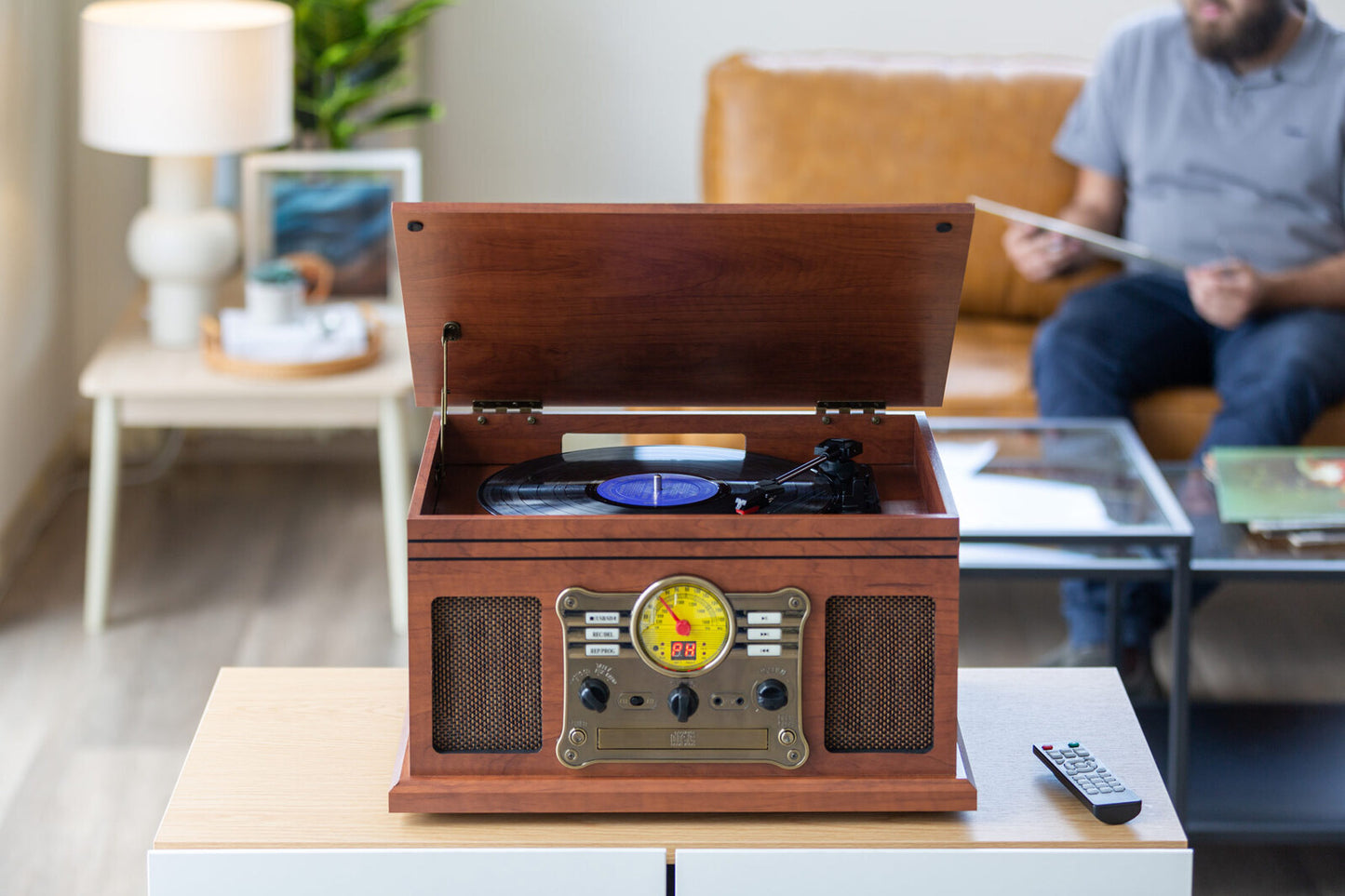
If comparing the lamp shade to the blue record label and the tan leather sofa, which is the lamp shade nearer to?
the tan leather sofa

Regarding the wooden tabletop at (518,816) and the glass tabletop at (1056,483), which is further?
the glass tabletop at (1056,483)

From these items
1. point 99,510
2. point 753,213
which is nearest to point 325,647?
point 99,510

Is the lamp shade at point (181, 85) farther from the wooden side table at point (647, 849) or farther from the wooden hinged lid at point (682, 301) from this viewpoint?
the wooden side table at point (647, 849)

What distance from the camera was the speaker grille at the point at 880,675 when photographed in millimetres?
1120

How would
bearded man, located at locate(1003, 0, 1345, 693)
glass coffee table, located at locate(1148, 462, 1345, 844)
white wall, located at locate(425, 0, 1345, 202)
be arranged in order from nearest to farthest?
glass coffee table, located at locate(1148, 462, 1345, 844) < bearded man, located at locate(1003, 0, 1345, 693) < white wall, located at locate(425, 0, 1345, 202)

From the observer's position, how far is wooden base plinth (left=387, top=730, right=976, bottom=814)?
1147 millimetres

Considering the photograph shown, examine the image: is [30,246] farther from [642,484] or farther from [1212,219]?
[1212,219]

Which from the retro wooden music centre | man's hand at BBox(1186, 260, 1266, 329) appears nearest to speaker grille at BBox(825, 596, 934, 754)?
the retro wooden music centre

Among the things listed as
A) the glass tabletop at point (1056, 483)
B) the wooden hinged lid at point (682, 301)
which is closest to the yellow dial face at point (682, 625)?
the wooden hinged lid at point (682, 301)

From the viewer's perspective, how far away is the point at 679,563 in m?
1.09

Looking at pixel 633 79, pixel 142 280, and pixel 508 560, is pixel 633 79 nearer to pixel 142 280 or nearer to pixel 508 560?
pixel 142 280

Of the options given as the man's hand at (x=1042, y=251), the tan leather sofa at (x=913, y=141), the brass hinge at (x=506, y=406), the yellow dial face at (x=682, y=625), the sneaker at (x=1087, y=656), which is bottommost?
the sneaker at (x=1087, y=656)

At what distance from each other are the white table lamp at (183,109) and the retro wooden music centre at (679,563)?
1449 millimetres

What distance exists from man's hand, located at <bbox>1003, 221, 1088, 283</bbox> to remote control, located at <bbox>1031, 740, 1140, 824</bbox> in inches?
64.3
